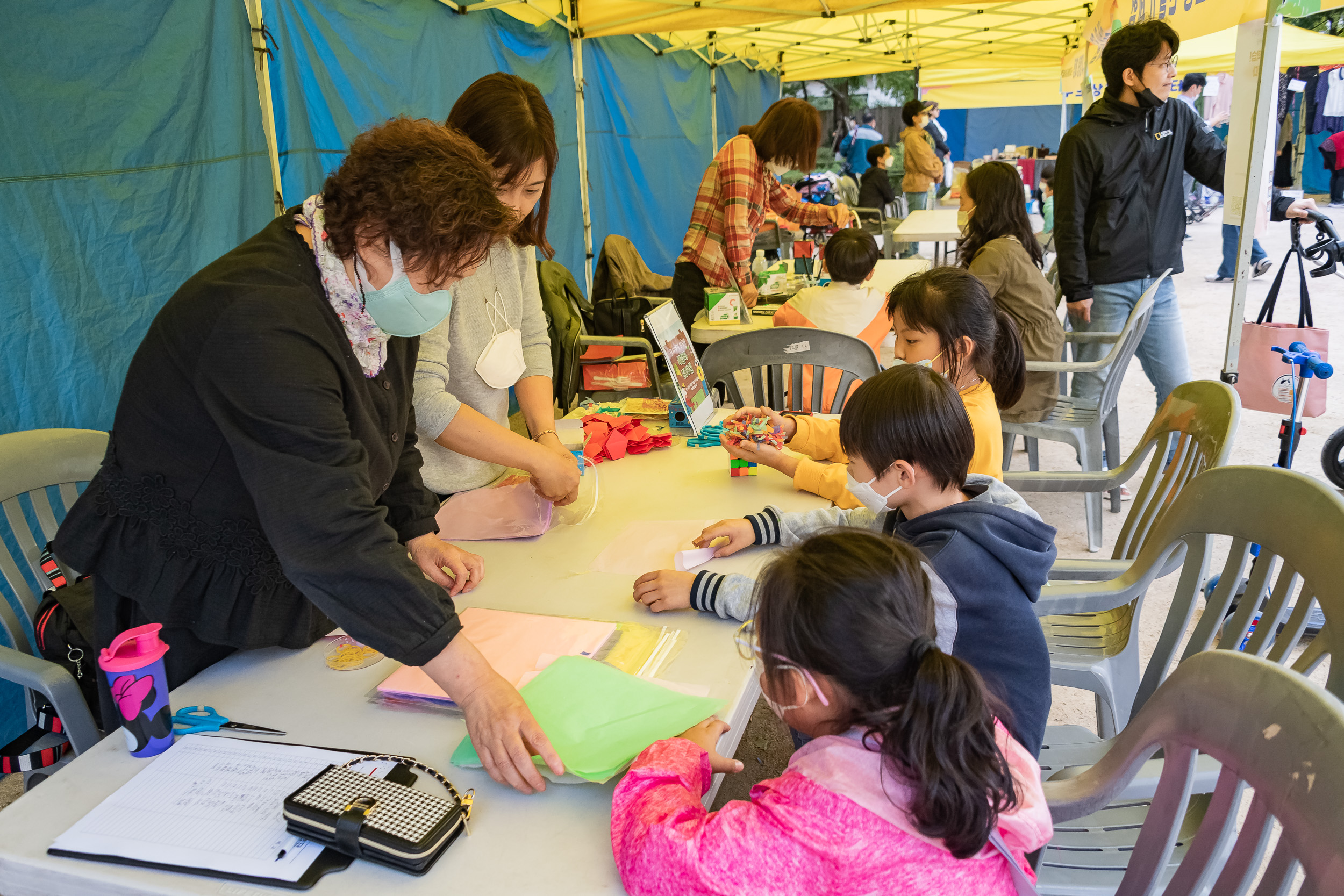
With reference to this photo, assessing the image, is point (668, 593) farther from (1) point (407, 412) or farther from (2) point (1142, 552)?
(2) point (1142, 552)

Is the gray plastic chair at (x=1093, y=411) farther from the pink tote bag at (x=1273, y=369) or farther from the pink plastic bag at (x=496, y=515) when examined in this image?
the pink plastic bag at (x=496, y=515)

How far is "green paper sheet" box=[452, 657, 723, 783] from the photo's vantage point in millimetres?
1044

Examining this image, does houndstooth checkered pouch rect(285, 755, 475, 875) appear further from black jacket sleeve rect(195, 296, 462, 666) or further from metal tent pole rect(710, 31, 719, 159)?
metal tent pole rect(710, 31, 719, 159)

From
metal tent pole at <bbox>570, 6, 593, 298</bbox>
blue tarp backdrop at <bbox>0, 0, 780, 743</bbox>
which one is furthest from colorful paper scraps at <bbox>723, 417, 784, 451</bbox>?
metal tent pole at <bbox>570, 6, 593, 298</bbox>

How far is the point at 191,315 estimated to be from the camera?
111cm

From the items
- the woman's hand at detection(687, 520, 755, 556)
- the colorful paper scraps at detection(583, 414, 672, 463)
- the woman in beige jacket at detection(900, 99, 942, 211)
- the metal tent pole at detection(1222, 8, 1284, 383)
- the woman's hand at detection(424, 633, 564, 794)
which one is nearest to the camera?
the woman's hand at detection(424, 633, 564, 794)

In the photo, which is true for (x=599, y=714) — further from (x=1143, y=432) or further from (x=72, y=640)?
(x=1143, y=432)

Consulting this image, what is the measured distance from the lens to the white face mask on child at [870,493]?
1481 mm

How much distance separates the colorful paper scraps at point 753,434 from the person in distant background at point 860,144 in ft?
41.7

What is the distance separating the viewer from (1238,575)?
4.69 ft

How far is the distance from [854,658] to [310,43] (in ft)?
11.8

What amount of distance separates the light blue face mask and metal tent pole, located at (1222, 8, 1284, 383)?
2.65 meters

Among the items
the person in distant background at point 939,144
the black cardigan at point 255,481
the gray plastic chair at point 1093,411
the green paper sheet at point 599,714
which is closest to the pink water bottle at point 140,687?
the black cardigan at point 255,481

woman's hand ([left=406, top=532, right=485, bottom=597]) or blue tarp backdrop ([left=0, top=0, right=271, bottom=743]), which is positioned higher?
blue tarp backdrop ([left=0, top=0, right=271, bottom=743])
